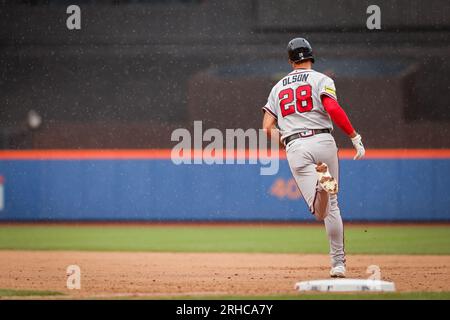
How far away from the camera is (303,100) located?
5.57 metres

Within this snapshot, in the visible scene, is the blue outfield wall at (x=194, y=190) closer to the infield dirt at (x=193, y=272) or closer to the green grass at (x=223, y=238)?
the green grass at (x=223, y=238)

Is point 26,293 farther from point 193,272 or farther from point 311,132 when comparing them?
point 311,132

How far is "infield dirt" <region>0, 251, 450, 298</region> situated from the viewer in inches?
217

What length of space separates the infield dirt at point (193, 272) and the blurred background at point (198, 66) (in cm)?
537

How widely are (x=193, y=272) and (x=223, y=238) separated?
3.56 meters

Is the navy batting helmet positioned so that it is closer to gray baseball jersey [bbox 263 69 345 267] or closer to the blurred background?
gray baseball jersey [bbox 263 69 345 267]

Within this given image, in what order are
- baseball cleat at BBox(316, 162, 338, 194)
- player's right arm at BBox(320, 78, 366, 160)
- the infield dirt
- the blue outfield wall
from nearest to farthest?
baseball cleat at BBox(316, 162, 338, 194) → player's right arm at BBox(320, 78, 366, 160) → the infield dirt → the blue outfield wall

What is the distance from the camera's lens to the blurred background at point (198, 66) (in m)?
13.7

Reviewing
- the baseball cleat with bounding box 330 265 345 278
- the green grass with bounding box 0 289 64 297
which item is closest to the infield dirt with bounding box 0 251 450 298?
the green grass with bounding box 0 289 64 297

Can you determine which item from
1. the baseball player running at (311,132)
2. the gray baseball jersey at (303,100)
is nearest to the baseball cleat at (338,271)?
the baseball player running at (311,132)

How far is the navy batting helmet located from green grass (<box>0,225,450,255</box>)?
3194mm

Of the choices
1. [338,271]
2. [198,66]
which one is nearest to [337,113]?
[338,271]

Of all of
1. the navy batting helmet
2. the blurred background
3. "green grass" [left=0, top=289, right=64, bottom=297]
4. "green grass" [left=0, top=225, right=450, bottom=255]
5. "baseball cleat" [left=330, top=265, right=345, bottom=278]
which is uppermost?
the blurred background

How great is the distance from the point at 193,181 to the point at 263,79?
274 cm
